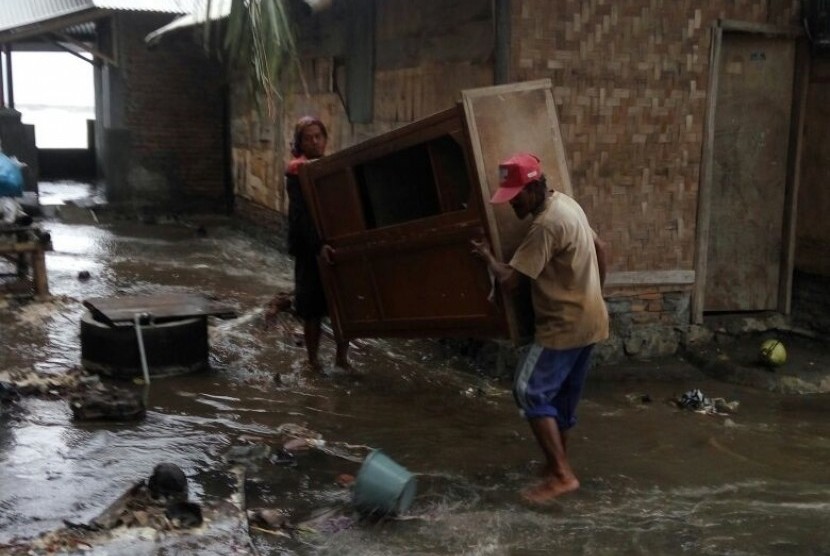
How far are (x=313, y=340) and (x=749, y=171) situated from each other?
428 cm

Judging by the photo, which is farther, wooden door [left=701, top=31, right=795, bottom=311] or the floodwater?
wooden door [left=701, top=31, right=795, bottom=311]

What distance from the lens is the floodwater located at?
15.0 feet

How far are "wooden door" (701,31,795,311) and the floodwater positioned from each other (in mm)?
1269

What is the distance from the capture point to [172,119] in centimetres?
1658

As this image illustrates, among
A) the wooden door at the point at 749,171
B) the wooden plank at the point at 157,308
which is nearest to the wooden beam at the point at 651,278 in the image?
the wooden door at the point at 749,171

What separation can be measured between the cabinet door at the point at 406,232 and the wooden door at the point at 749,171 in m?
3.08

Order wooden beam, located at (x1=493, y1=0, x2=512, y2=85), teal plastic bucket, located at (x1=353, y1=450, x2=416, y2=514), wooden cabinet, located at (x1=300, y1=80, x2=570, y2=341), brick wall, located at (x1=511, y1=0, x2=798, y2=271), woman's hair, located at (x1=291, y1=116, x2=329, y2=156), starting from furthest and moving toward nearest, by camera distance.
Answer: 1. brick wall, located at (x1=511, y1=0, x2=798, y2=271)
2. wooden beam, located at (x1=493, y1=0, x2=512, y2=85)
3. woman's hair, located at (x1=291, y1=116, x2=329, y2=156)
4. wooden cabinet, located at (x1=300, y1=80, x2=570, y2=341)
5. teal plastic bucket, located at (x1=353, y1=450, x2=416, y2=514)

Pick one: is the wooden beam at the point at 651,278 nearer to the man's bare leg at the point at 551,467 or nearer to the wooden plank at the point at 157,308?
the man's bare leg at the point at 551,467

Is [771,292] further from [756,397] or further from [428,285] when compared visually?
[428,285]

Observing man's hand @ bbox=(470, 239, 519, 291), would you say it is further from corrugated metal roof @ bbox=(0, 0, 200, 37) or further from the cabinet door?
corrugated metal roof @ bbox=(0, 0, 200, 37)

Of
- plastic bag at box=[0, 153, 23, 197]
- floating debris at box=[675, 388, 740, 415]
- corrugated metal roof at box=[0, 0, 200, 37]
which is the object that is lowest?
floating debris at box=[675, 388, 740, 415]

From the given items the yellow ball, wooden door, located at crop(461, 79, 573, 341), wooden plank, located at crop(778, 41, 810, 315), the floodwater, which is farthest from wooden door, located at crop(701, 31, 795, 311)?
wooden door, located at crop(461, 79, 573, 341)

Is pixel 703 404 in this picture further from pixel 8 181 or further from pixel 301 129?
pixel 8 181

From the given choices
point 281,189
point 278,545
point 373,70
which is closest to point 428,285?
point 278,545
